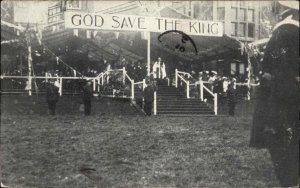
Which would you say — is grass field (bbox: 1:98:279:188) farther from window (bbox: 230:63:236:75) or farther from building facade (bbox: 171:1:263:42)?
building facade (bbox: 171:1:263:42)

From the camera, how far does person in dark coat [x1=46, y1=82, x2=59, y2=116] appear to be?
6.38m

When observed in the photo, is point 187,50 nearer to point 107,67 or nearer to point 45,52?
point 107,67

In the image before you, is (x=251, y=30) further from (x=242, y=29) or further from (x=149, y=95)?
(x=149, y=95)

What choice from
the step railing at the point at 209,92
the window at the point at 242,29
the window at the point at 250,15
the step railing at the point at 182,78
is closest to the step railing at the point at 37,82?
the step railing at the point at 182,78

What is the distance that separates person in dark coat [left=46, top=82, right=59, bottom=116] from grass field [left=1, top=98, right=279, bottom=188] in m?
0.11

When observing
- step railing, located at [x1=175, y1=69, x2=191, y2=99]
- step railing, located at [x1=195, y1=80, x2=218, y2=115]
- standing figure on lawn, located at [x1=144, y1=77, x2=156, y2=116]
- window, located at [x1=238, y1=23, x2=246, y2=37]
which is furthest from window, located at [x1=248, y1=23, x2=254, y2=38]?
standing figure on lawn, located at [x1=144, y1=77, x2=156, y2=116]

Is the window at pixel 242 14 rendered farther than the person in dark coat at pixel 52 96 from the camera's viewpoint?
Yes

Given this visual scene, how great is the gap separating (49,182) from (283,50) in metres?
3.68

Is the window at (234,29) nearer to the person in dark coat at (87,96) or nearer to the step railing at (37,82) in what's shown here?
the step railing at (37,82)

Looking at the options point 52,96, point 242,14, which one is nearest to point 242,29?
A: point 242,14

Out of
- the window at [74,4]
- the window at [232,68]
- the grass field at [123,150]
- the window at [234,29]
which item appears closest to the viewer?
the grass field at [123,150]

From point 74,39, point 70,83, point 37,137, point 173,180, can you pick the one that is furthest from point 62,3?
point 173,180

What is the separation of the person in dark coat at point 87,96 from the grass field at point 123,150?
11 cm

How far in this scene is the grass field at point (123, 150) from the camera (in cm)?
553
